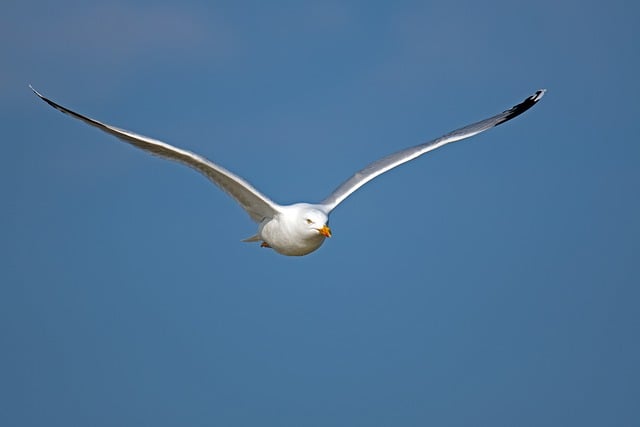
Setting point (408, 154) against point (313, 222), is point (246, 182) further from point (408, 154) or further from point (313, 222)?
point (408, 154)

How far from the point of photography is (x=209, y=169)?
13.9m

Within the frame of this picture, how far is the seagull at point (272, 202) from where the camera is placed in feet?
43.8

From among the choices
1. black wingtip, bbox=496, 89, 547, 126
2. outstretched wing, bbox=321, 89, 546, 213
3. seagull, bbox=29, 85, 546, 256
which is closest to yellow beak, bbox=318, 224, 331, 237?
seagull, bbox=29, 85, 546, 256

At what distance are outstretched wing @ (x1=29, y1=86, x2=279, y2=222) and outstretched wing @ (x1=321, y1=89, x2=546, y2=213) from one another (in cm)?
84

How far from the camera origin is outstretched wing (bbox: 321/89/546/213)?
15250mm

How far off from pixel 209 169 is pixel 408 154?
128 inches

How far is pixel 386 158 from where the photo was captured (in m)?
16.0

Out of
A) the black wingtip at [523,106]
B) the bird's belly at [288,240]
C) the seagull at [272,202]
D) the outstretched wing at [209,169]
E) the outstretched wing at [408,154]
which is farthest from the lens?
the black wingtip at [523,106]

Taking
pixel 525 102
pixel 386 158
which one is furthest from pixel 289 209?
pixel 525 102

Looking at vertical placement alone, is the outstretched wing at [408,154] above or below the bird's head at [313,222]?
above

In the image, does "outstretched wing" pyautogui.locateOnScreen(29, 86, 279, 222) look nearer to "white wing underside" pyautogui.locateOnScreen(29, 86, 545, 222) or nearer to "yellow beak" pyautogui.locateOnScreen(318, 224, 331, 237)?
"white wing underside" pyautogui.locateOnScreen(29, 86, 545, 222)

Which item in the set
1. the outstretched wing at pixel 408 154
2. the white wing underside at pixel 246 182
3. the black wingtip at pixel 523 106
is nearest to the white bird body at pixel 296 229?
the white wing underside at pixel 246 182

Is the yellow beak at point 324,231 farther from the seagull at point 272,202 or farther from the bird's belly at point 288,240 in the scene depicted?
the bird's belly at point 288,240

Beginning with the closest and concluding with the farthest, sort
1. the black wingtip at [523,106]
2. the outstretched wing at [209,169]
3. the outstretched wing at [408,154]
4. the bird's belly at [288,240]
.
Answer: the outstretched wing at [209,169], the bird's belly at [288,240], the outstretched wing at [408,154], the black wingtip at [523,106]
